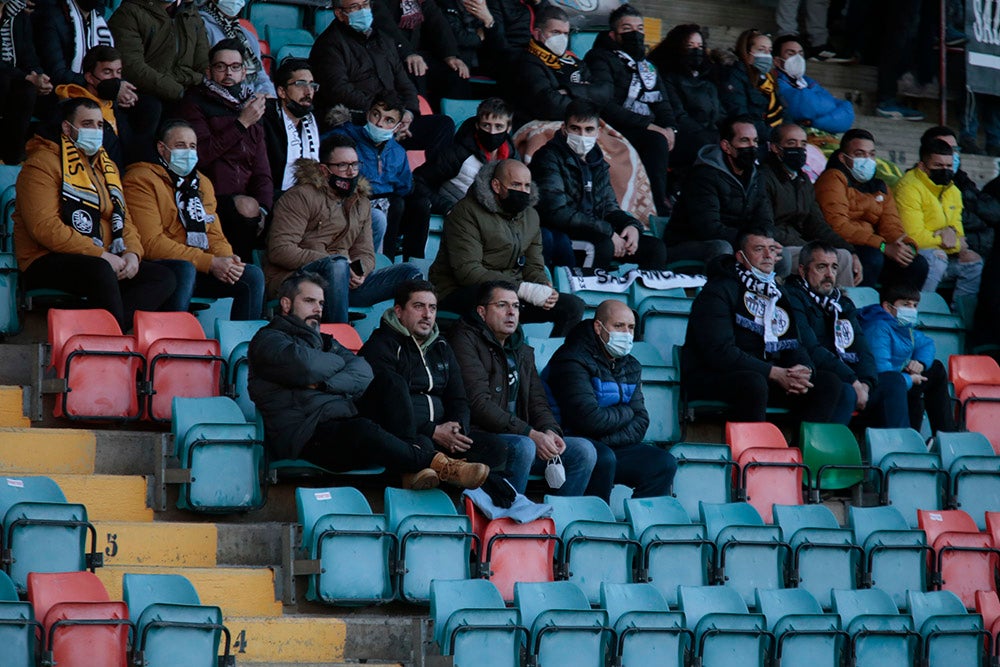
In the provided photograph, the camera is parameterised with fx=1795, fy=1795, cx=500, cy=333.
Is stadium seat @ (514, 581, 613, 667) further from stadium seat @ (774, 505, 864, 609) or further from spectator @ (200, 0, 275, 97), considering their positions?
spectator @ (200, 0, 275, 97)

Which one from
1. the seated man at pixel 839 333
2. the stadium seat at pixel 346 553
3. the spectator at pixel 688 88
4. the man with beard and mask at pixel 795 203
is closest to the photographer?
the stadium seat at pixel 346 553

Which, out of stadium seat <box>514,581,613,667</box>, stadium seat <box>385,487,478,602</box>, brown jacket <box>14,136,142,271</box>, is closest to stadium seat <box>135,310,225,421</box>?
brown jacket <box>14,136,142,271</box>

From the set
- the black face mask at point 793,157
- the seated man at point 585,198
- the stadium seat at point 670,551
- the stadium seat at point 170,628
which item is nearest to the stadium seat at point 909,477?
the stadium seat at point 670,551

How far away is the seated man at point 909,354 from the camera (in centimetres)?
964

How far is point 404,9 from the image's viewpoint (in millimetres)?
11000

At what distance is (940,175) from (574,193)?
9.04 ft

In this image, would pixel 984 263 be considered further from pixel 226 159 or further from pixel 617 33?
pixel 226 159

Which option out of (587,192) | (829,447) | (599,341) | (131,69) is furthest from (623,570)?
(131,69)

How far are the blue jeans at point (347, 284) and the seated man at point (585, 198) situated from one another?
1.27m

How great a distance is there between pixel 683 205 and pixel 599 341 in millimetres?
2203

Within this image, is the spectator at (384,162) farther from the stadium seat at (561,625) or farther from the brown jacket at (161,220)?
the stadium seat at (561,625)

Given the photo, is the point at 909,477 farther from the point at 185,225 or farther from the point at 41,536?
the point at 41,536

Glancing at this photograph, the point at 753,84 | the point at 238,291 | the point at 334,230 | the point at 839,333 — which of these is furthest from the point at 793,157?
the point at 238,291

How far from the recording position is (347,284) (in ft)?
27.5
